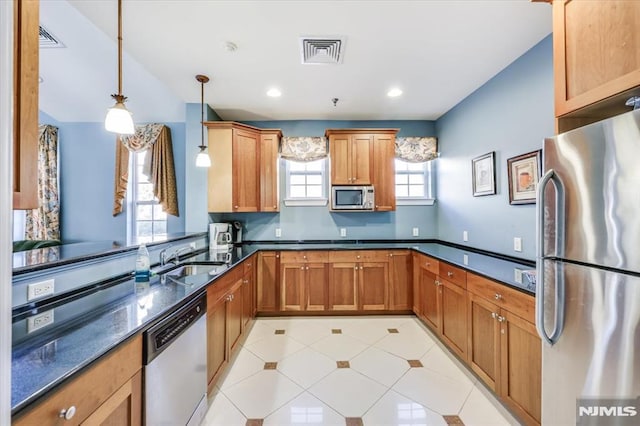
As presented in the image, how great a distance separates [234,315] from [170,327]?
1160 mm

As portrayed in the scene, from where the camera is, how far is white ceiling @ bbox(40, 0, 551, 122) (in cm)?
182

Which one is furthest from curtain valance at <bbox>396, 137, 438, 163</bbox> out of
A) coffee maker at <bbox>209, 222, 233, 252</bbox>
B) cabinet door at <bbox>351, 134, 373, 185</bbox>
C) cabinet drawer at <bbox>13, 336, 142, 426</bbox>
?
A: cabinet drawer at <bbox>13, 336, 142, 426</bbox>

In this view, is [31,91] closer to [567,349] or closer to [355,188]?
[567,349]

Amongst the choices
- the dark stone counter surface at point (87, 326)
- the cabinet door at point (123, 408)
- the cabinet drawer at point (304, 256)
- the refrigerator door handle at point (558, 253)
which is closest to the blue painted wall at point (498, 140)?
the dark stone counter surface at point (87, 326)

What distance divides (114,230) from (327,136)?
3575mm

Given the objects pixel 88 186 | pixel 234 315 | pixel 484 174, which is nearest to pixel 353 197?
pixel 484 174

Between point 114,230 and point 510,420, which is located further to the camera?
point 114,230

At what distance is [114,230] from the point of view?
13.7 feet

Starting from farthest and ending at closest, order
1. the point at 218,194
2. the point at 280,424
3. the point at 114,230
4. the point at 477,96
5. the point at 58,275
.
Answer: the point at 114,230 → the point at 218,194 → the point at 477,96 → the point at 280,424 → the point at 58,275

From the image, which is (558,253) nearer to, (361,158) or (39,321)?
(39,321)

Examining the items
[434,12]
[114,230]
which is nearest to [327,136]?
[434,12]

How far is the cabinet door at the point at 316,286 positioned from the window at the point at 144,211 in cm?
246

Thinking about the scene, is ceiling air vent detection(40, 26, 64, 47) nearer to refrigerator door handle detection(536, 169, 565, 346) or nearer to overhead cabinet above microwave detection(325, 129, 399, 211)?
overhead cabinet above microwave detection(325, 129, 399, 211)

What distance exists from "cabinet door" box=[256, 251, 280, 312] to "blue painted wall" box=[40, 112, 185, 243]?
5.48 feet
